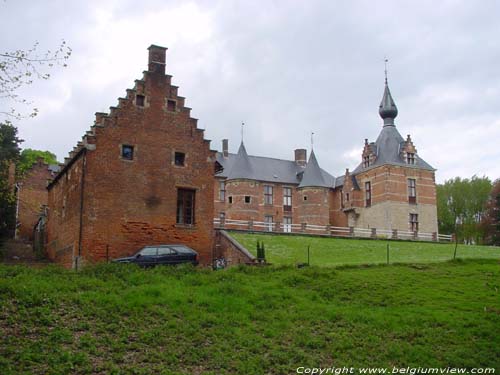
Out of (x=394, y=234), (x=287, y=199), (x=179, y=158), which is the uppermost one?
(x=287, y=199)

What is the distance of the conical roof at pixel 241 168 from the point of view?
51691 mm

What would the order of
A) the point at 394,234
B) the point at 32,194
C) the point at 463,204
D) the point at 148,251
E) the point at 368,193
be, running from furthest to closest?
the point at 463,204 → the point at 368,193 → the point at 32,194 → the point at 394,234 → the point at 148,251

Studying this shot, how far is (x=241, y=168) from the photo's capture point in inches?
2053

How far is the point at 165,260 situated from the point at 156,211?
12.6 ft

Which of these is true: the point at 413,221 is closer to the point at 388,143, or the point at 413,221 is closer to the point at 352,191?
the point at 352,191

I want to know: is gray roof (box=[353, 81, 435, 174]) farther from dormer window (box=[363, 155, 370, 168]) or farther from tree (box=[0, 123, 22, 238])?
tree (box=[0, 123, 22, 238])

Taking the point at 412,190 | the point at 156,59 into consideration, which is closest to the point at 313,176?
the point at 412,190

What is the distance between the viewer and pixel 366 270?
24844 mm

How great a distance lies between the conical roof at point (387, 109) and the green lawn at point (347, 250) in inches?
632

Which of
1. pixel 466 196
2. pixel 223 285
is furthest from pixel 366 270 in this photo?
pixel 466 196

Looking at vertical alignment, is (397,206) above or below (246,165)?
below

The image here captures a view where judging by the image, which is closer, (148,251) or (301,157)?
(148,251)

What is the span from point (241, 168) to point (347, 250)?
63.8 feet

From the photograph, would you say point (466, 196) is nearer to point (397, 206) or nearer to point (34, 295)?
point (397, 206)
